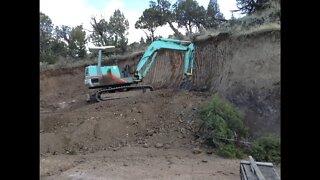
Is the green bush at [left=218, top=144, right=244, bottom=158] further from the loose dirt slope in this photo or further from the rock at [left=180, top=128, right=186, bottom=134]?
the rock at [left=180, top=128, right=186, bottom=134]

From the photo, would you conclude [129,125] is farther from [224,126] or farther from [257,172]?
[257,172]

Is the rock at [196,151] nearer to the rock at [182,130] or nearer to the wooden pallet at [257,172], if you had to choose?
the rock at [182,130]

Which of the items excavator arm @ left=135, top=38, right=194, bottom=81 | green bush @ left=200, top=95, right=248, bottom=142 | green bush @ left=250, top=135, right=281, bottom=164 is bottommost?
green bush @ left=250, top=135, right=281, bottom=164

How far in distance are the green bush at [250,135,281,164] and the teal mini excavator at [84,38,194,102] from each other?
6.65 meters

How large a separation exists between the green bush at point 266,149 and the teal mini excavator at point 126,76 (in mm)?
6646

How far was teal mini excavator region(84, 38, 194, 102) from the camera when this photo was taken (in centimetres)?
1491

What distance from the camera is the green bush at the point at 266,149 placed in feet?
26.3

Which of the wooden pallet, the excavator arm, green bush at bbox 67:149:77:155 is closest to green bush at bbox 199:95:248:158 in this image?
the wooden pallet

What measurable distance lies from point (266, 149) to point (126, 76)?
8936mm

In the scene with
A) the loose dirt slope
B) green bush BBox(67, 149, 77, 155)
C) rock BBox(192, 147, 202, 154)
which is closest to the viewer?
the loose dirt slope

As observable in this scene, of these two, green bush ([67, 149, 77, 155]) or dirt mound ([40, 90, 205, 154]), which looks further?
dirt mound ([40, 90, 205, 154])
